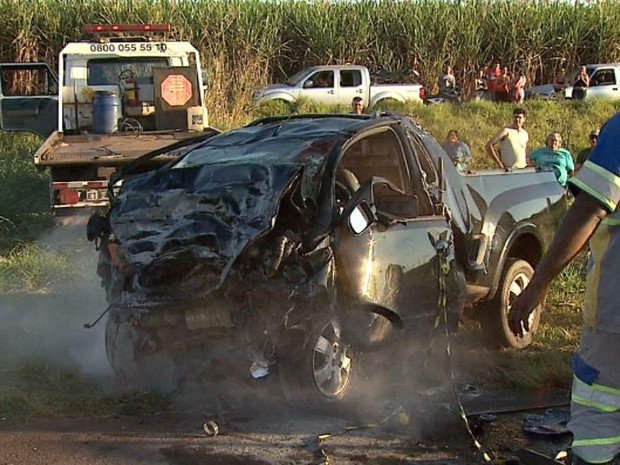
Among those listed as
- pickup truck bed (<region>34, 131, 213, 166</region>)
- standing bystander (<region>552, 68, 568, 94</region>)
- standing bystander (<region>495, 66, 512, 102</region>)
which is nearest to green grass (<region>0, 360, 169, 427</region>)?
pickup truck bed (<region>34, 131, 213, 166</region>)

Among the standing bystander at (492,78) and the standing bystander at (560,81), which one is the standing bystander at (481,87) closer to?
the standing bystander at (492,78)

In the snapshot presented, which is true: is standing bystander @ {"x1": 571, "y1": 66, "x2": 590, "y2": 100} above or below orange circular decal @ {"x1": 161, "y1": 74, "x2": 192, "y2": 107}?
below

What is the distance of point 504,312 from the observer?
23.2ft

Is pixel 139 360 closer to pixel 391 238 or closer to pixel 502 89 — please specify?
pixel 391 238

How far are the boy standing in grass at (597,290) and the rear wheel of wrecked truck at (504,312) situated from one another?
381cm

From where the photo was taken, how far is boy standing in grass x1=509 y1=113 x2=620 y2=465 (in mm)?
3047

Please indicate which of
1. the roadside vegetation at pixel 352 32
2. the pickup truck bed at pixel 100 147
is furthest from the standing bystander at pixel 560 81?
the pickup truck bed at pixel 100 147

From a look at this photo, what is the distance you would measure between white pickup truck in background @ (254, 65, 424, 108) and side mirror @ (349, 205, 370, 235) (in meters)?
18.5

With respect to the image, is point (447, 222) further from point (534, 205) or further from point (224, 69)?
point (224, 69)

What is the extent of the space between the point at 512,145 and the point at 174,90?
5021 mm

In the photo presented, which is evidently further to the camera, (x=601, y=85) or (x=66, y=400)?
(x=601, y=85)

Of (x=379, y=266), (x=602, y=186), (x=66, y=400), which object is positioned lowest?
(x=66, y=400)

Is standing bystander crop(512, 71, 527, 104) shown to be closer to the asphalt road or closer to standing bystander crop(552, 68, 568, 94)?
standing bystander crop(552, 68, 568, 94)

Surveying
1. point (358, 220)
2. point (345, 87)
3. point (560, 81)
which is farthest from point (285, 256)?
point (560, 81)
